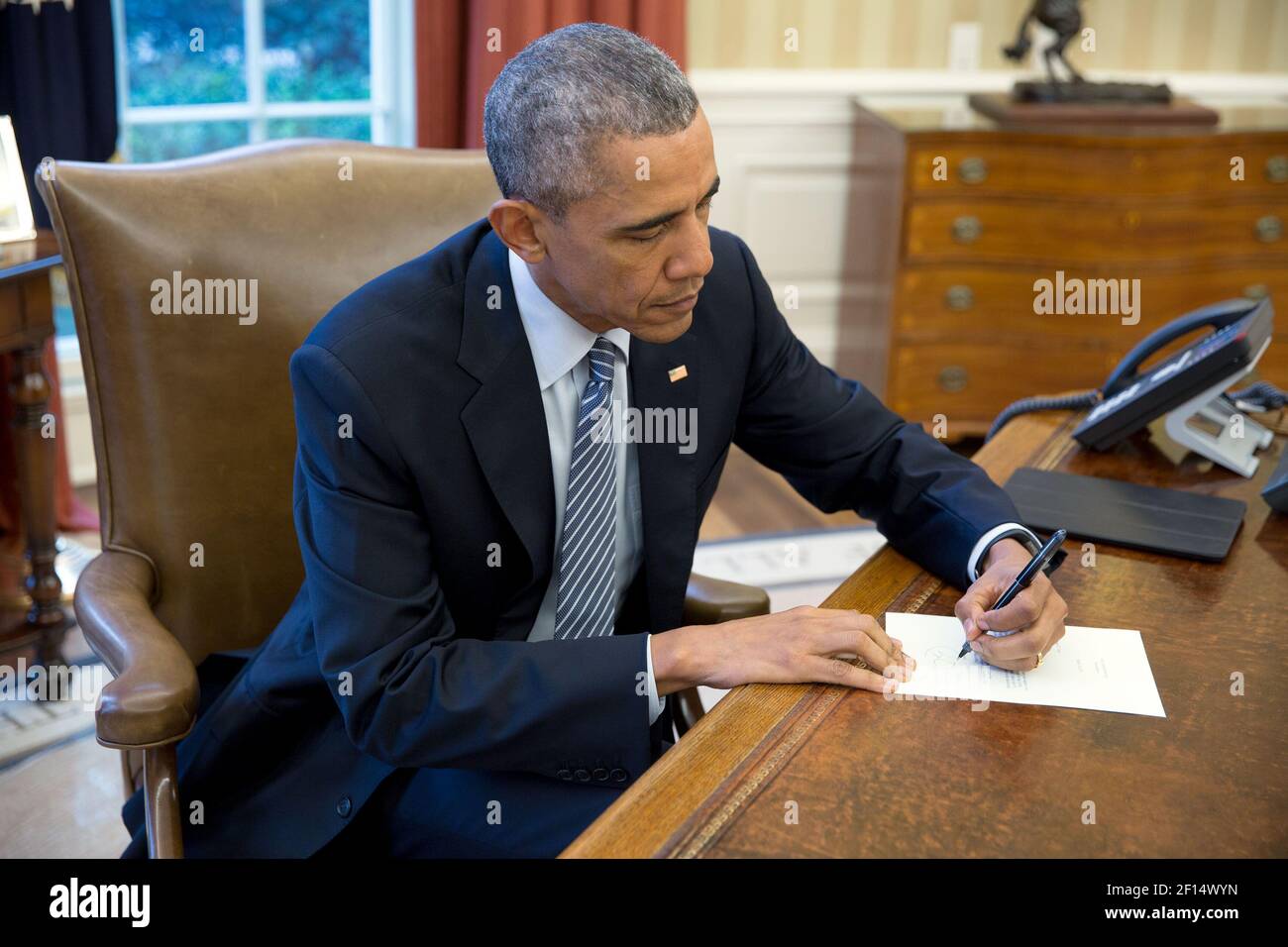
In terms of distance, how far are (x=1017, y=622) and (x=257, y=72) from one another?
3.57m

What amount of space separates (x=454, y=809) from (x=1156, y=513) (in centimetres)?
102

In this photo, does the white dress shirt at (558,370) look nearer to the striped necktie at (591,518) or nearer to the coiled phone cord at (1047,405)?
the striped necktie at (591,518)

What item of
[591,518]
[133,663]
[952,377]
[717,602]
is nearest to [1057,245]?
[952,377]

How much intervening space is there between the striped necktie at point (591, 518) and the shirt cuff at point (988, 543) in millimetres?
451

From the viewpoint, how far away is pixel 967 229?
14.3ft

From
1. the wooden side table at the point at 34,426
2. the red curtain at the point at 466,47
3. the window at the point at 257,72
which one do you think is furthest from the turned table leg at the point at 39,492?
the red curtain at the point at 466,47

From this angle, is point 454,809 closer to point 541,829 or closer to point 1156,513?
point 541,829

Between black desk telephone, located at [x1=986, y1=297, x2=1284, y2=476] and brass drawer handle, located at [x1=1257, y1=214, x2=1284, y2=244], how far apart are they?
2.51 m

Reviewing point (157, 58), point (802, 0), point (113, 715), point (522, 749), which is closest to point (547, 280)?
point (522, 749)

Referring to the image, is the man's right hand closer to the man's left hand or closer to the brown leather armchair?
the man's left hand

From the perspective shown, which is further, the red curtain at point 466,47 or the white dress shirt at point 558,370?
the red curtain at point 466,47

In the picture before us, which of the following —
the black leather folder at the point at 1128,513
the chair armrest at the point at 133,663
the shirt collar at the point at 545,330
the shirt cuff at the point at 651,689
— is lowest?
the chair armrest at the point at 133,663

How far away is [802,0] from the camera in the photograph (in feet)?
15.8

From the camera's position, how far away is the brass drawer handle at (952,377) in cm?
457
